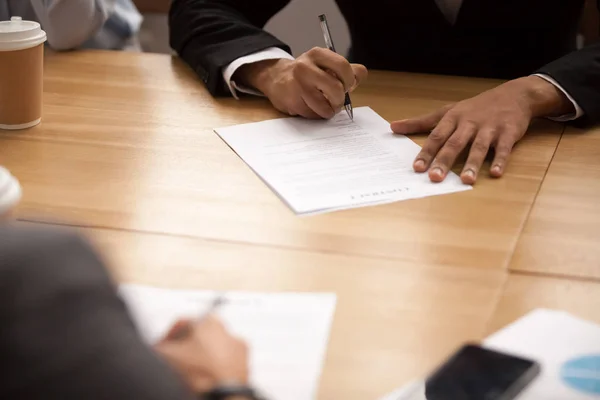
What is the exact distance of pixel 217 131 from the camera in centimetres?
120

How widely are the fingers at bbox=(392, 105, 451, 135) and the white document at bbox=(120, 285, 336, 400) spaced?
47 cm

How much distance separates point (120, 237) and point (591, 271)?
1.65 ft

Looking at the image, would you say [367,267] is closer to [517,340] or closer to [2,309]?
[517,340]

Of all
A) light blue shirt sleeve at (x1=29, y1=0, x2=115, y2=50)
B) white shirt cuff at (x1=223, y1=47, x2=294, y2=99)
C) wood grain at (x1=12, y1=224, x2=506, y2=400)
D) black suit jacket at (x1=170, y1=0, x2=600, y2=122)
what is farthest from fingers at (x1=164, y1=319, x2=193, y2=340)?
light blue shirt sleeve at (x1=29, y1=0, x2=115, y2=50)

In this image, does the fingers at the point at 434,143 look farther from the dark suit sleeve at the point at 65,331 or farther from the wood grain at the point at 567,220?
the dark suit sleeve at the point at 65,331

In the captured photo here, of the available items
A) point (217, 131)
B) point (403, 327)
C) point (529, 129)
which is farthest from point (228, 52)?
point (403, 327)

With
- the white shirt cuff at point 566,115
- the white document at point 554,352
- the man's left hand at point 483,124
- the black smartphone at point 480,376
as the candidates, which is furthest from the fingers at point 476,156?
the black smartphone at point 480,376

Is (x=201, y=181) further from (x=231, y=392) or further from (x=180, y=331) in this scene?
(x=231, y=392)

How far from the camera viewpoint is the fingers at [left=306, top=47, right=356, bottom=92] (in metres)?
1.23

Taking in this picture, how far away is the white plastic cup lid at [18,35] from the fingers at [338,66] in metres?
0.41

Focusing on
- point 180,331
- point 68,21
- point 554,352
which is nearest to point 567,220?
point 554,352

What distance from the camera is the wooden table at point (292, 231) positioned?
29.3 inches

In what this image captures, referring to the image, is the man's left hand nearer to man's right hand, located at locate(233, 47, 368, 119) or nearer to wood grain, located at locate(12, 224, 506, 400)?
man's right hand, located at locate(233, 47, 368, 119)

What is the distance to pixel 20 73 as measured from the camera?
1143mm
